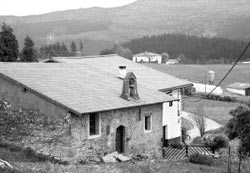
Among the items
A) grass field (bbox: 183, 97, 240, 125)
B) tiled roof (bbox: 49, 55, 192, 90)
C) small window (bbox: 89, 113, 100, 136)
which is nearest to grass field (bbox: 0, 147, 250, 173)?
small window (bbox: 89, 113, 100, 136)

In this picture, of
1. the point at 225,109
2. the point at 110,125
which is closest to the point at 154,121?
the point at 110,125

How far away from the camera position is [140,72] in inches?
1387

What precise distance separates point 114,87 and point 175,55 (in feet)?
504

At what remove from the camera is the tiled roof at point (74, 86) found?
69.2ft

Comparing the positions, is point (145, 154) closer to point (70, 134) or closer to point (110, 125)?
point (110, 125)

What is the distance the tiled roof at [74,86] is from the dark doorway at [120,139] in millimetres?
1604

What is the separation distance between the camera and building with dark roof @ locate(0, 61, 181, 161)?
20734mm

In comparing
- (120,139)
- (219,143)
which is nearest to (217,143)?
(219,143)

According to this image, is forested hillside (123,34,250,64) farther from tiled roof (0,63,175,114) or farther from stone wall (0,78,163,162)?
stone wall (0,78,163,162)

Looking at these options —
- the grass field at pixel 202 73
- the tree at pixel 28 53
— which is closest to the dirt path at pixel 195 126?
the tree at pixel 28 53

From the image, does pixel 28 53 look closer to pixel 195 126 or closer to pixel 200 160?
pixel 195 126

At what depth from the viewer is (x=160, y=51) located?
18512 centimetres

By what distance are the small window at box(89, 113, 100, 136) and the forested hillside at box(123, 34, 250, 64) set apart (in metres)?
135

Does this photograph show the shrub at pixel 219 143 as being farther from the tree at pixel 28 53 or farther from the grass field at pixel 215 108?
the tree at pixel 28 53
